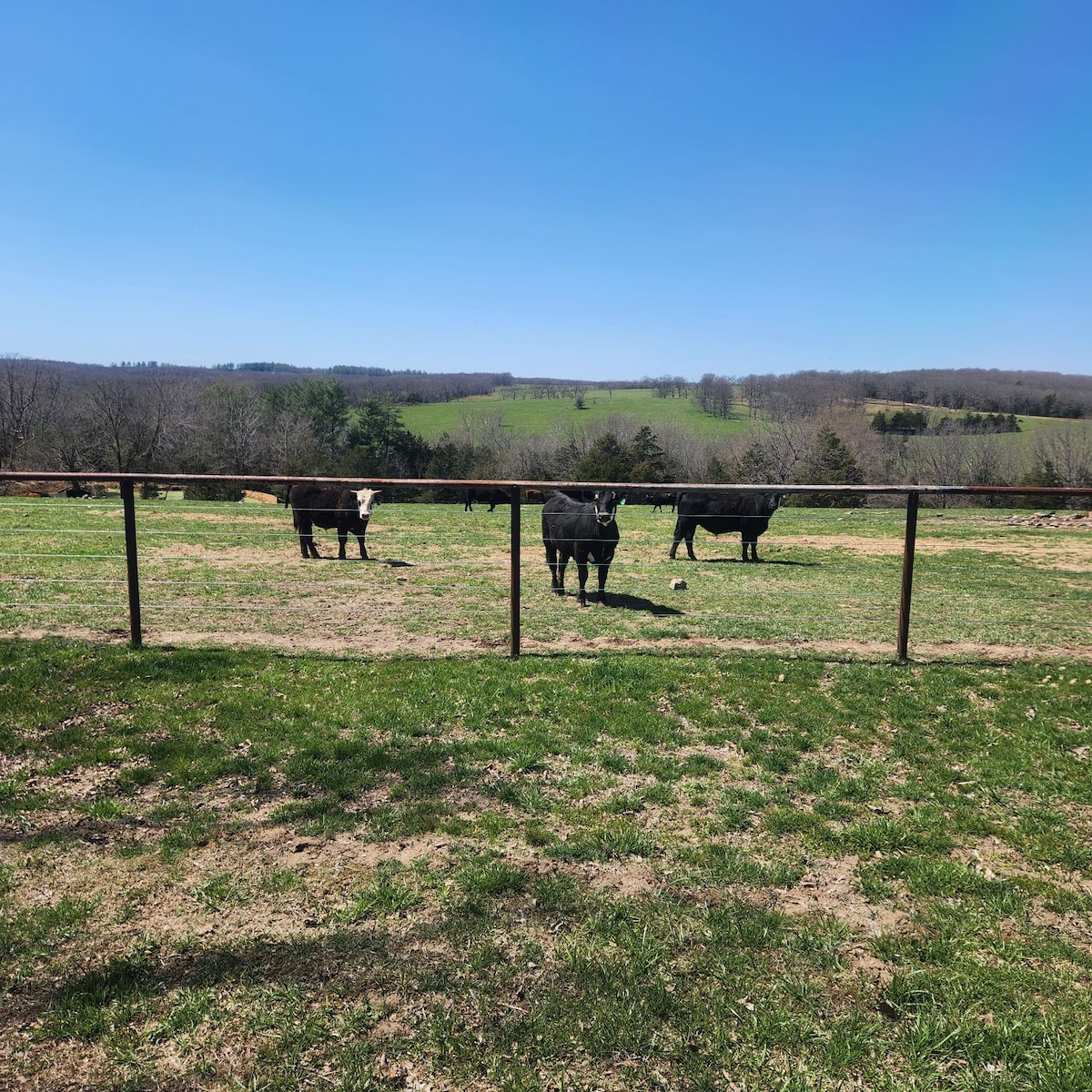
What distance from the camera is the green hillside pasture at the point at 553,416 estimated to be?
72250 mm

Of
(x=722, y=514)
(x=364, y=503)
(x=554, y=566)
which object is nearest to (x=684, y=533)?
(x=722, y=514)

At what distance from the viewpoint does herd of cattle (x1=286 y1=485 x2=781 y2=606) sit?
396 inches

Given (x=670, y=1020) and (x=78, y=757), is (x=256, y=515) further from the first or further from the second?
(x=670, y=1020)

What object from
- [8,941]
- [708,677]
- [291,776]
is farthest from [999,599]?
[8,941]

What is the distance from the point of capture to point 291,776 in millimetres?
4492

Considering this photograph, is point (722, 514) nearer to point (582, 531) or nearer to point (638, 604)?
point (638, 604)

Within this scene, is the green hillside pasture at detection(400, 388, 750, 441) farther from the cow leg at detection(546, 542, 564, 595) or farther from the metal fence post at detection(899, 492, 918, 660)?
the metal fence post at detection(899, 492, 918, 660)

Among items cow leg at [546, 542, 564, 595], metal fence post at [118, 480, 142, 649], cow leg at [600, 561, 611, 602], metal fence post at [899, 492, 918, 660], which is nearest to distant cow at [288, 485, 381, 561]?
cow leg at [546, 542, 564, 595]

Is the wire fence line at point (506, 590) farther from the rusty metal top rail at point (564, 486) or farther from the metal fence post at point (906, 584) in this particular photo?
the rusty metal top rail at point (564, 486)

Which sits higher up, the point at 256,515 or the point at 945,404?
the point at 945,404

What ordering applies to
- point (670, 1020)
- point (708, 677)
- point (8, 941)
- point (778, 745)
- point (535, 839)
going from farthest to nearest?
point (708, 677) < point (778, 745) < point (535, 839) < point (8, 941) < point (670, 1020)

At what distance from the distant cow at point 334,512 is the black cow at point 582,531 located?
4452 millimetres

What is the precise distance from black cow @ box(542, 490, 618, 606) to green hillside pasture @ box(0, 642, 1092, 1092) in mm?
4044

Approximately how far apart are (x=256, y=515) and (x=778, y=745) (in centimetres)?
1890
